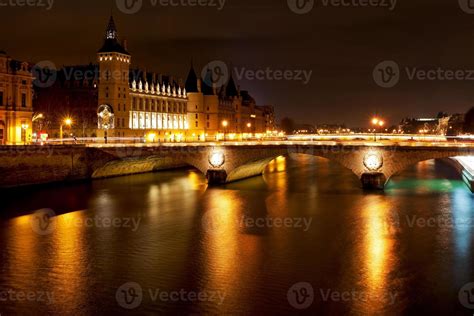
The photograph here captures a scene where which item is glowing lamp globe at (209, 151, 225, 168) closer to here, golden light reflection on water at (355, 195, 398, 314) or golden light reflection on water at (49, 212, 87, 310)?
golden light reflection on water at (355, 195, 398, 314)

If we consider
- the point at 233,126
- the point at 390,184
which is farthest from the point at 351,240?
the point at 233,126

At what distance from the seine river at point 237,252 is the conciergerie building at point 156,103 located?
121 ft

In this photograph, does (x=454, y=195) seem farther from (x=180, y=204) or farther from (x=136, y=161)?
(x=136, y=161)

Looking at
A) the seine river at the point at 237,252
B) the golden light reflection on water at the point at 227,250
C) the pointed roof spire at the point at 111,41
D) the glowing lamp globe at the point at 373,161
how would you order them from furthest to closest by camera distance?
the pointed roof spire at the point at 111,41 → the glowing lamp globe at the point at 373,161 → the golden light reflection on water at the point at 227,250 → the seine river at the point at 237,252

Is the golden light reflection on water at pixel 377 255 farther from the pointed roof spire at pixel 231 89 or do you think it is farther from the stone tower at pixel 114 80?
the pointed roof spire at pixel 231 89

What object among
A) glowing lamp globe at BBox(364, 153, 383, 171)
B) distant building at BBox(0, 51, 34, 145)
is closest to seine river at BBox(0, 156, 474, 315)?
glowing lamp globe at BBox(364, 153, 383, 171)

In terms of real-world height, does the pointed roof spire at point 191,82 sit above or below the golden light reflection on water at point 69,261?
above

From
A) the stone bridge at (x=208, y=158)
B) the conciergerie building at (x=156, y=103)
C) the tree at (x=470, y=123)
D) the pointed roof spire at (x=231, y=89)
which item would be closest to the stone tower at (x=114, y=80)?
the conciergerie building at (x=156, y=103)

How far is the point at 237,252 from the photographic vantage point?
28.9 meters

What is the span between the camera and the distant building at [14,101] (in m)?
60.3

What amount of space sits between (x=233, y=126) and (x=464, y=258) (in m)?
119

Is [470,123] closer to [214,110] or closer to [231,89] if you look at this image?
[231,89]

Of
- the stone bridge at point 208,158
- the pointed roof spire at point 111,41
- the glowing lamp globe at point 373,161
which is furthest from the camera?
the pointed roof spire at point 111,41

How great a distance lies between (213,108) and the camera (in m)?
123
